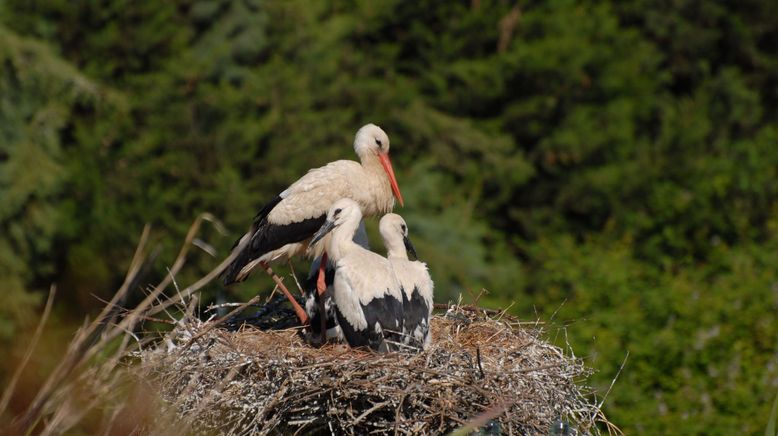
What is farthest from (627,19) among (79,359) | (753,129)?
(79,359)

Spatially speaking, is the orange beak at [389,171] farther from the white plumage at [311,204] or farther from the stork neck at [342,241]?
the stork neck at [342,241]

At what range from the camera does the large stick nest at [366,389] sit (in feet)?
15.7

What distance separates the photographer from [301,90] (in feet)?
50.4

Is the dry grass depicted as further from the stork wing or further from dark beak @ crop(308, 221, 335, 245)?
the stork wing

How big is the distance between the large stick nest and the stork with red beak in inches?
47.5

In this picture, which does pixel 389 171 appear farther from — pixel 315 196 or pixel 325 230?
pixel 325 230

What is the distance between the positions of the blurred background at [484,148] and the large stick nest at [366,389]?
7.51 ft

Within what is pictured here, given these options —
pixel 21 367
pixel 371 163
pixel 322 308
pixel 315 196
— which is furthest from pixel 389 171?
pixel 21 367

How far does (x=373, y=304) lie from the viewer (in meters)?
5.39

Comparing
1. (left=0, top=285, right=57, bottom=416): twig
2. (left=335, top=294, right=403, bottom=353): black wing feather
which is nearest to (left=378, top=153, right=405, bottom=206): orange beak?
(left=335, top=294, right=403, bottom=353): black wing feather

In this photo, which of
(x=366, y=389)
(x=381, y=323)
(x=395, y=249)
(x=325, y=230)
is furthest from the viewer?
(x=395, y=249)

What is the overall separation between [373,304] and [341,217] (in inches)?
27.0

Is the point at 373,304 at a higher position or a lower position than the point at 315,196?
lower

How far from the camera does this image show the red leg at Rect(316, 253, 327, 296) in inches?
236
